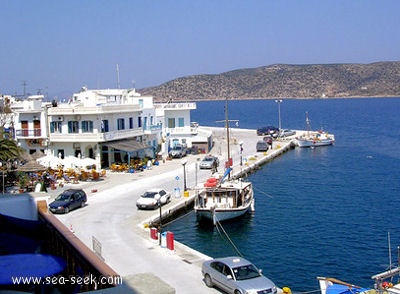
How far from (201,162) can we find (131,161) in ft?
21.7

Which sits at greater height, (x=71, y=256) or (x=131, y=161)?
(x=71, y=256)

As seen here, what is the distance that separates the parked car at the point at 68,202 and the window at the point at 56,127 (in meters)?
17.9

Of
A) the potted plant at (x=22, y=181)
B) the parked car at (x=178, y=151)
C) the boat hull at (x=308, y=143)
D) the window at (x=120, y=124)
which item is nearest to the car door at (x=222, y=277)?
the potted plant at (x=22, y=181)

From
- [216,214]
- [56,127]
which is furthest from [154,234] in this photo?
[56,127]

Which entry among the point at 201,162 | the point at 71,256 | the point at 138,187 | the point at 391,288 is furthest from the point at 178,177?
the point at 71,256

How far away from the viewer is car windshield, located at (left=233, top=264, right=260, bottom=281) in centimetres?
1814

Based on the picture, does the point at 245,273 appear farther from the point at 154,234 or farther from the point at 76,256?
the point at 76,256

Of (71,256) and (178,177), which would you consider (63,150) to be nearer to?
(178,177)

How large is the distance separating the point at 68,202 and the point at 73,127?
61.4 feet

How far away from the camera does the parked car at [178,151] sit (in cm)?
5684

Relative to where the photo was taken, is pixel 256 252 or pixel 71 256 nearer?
pixel 71 256

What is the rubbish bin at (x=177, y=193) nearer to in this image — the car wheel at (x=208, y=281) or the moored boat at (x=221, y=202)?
the moored boat at (x=221, y=202)

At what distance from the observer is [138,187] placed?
39.9 metres

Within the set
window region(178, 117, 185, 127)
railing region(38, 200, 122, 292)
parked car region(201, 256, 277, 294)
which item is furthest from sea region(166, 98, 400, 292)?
railing region(38, 200, 122, 292)
